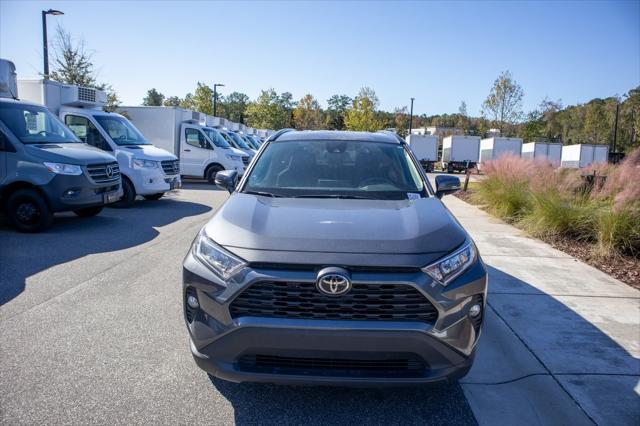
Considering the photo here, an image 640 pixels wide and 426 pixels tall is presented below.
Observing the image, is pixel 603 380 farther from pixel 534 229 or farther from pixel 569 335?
pixel 534 229

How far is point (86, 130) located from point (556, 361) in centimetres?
1111

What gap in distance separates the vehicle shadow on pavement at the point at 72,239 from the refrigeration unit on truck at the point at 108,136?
0.62 meters

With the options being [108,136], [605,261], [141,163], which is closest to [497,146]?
[141,163]

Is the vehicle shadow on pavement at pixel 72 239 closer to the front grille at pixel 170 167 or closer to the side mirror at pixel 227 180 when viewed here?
the front grille at pixel 170 167

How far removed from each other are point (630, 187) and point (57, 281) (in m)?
8.01

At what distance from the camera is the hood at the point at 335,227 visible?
2.77 m

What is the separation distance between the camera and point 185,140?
18.1m

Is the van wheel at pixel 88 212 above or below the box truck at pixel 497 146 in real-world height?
below

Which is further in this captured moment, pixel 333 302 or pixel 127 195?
pixel 127 195

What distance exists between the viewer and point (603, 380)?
11.5ft

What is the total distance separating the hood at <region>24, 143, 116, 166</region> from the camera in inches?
322

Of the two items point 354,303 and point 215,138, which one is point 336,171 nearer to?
point 354,303

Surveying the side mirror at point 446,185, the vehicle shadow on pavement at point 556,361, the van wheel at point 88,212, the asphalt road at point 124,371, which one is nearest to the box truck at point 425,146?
the van wheel at point 88,212

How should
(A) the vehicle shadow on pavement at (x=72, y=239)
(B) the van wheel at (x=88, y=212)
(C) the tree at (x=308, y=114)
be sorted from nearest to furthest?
1. (A) the vehicle shadow on pavement at (x=72, y=239)
2. (B) the van wheel at (x=88, y=212)
3. (C) the tree at (x=308, y=114)
